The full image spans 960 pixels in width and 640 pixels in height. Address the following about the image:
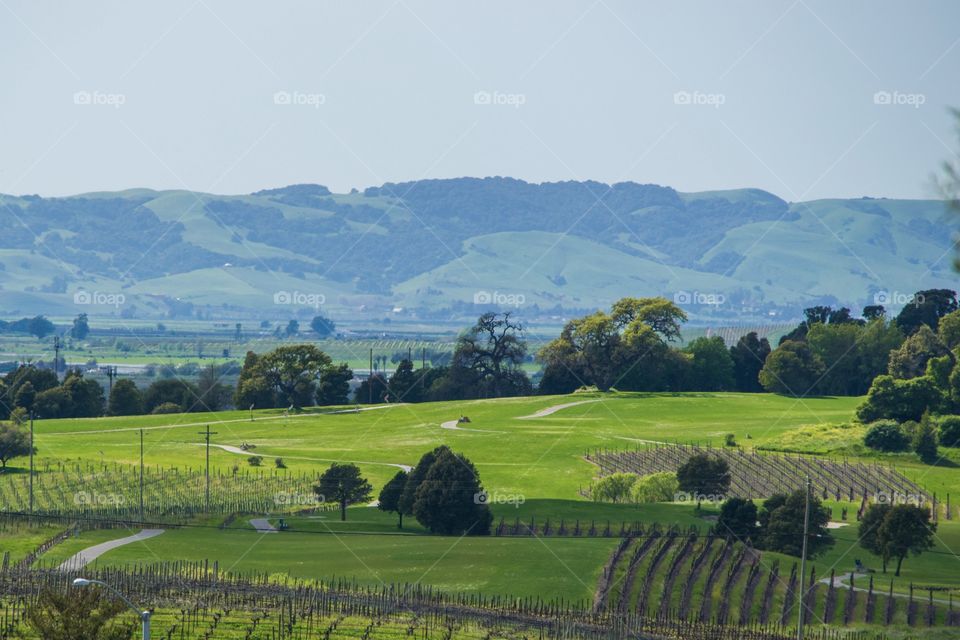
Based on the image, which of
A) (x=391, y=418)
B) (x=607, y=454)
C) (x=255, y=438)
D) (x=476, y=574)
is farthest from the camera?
(x=391, y=418)

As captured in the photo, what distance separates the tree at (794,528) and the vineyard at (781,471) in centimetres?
2077

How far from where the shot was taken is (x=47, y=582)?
69938 millimetres

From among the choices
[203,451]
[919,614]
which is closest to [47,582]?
[919,614]

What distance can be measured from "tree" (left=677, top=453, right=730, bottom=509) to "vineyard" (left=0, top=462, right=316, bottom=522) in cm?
2816

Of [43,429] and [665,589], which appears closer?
[665,589]

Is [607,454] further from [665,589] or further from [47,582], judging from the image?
[47,582]

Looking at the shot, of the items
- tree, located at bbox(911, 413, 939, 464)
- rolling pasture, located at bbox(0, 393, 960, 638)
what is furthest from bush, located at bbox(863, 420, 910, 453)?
rolling pasture, located at bbox(0, 393, 960, 638)

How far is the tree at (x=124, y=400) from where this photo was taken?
174500mm

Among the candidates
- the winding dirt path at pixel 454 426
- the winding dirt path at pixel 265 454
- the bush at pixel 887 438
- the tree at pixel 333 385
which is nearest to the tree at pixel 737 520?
the winding dirt path at pixel 265 454

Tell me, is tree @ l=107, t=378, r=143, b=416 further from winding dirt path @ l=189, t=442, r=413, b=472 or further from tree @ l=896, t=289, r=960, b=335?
tree @ l=896, t=289, r=960, b=335

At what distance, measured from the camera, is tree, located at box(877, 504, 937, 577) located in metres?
80.1

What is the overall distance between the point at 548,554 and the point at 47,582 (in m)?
28.4

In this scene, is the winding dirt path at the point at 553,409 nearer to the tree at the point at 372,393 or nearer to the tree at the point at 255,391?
the tree at the point at 372,393

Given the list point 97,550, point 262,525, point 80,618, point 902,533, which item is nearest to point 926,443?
point 902,533
